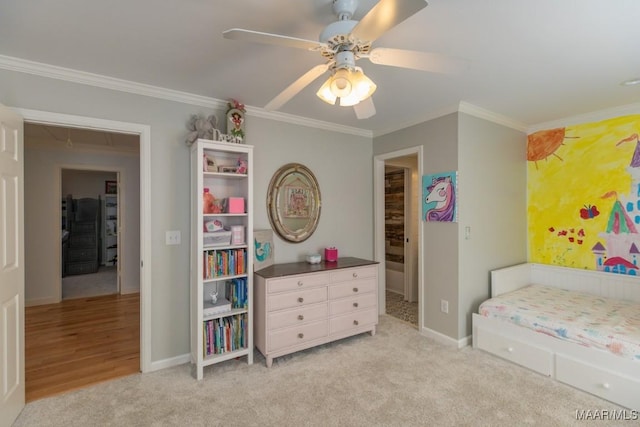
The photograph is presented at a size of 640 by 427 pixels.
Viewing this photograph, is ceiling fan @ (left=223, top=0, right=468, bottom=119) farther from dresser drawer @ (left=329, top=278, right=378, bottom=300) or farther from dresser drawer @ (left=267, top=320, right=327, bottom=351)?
dresser drawer @ (left=267, top=320, right=327, bottom=351)

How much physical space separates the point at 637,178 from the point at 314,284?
10.7 ft

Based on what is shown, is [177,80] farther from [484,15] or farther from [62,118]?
[484,15]

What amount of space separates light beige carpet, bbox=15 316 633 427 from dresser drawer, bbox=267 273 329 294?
66 cm

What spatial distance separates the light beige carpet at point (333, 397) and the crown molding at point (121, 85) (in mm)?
2349

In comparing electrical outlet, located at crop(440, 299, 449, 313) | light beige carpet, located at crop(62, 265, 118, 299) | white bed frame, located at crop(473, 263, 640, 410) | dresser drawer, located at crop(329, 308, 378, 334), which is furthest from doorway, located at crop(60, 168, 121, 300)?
white bed frame, located at crop(473, 263, 640, 410)

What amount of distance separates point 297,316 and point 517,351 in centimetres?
195

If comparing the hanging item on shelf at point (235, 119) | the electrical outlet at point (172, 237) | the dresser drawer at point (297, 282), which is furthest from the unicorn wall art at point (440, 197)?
the electrical outlet at point (172, 237)

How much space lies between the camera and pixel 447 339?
3.03 meters

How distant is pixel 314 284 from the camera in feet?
9.29

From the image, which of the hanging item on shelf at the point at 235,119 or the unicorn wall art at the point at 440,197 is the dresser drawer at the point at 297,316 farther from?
the hanging item on shelf at the point at 235,119

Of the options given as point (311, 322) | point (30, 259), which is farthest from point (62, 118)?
point (30, 259)

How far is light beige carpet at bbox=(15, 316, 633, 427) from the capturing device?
1930 millimetres

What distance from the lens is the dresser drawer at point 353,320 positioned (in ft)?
9.66

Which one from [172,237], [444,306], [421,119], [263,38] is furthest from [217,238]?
[421,119]
